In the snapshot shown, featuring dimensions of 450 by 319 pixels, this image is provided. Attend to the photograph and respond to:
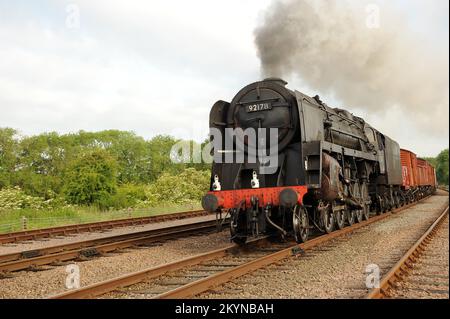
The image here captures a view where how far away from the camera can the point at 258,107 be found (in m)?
8.87

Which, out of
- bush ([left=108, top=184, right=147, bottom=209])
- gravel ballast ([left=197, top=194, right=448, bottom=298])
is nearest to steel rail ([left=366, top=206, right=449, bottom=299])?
gravel ballast ([left=197, top=194, right=448, bottom=298])

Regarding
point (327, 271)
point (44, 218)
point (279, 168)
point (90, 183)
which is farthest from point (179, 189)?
point (327, 271)

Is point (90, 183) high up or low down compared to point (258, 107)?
down

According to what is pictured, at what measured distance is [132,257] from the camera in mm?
8008

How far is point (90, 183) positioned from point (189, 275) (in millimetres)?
23412

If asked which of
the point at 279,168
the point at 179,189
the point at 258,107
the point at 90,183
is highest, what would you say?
the point at 258,107

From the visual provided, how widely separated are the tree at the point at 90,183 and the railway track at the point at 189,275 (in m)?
20.8

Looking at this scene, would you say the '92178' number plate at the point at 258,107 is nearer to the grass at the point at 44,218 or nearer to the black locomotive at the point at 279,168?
the black locomotive at the point at 279,168

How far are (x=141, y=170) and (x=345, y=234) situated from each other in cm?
4596

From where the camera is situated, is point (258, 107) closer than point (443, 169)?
No

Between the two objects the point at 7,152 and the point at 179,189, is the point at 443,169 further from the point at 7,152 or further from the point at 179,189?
the point at 7,152

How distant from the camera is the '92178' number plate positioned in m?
8.75

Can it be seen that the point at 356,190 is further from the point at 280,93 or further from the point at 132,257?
the point at 132,257
